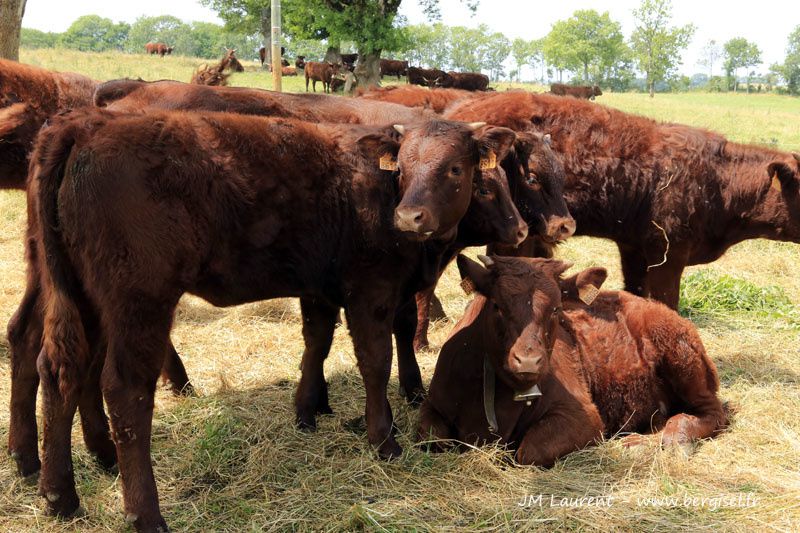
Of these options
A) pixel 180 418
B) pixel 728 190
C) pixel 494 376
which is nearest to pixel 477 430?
pixel 494 376

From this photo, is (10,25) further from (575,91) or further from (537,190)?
(575,91)

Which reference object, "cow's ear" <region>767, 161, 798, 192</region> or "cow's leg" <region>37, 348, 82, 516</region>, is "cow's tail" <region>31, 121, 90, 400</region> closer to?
"cow's leg" <region>37, 348, 82, 516</region>

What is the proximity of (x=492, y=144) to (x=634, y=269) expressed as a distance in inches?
126

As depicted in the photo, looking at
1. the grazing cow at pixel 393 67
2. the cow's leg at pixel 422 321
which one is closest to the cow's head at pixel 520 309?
the cow's leg at pixel 422 321

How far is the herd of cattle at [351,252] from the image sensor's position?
3.43m

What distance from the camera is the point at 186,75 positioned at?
1188 inches

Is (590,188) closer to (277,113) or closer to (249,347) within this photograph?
(277,113)

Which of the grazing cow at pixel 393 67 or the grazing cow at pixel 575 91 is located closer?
the grazing cow at pixel 575 91

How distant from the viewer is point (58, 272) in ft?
11.3

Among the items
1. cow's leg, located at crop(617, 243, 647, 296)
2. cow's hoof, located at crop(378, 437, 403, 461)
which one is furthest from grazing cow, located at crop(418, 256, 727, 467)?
cow's leg, located at crop(617, 243, 647, 296)

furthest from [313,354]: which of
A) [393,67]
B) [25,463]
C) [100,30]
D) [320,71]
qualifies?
[100,30]

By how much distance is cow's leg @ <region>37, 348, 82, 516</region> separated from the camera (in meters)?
3.55

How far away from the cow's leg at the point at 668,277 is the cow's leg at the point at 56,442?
4898 millimetres

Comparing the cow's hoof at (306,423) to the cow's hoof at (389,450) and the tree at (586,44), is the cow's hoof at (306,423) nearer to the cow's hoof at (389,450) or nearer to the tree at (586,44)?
the cow's hoof at (389,450)
